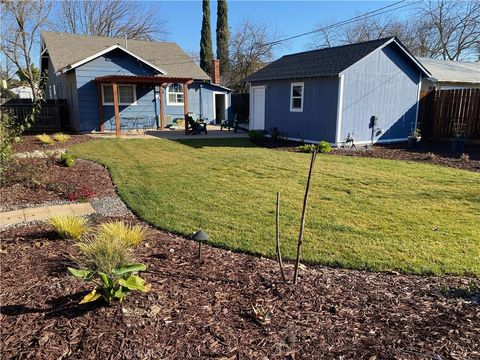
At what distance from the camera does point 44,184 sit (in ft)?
21.7

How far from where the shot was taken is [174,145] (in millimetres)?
13383

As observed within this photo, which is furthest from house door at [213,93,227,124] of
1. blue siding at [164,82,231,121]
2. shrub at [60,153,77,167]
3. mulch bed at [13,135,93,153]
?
shrub at [60,153,77,167]

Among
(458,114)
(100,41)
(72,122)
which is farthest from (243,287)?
(100,41)

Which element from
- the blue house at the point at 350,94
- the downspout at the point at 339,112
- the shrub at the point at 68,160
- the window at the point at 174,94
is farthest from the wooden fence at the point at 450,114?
the shrub at the point at 68,160

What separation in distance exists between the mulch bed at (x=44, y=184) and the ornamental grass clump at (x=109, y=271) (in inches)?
137

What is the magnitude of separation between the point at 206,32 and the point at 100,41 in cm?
1304

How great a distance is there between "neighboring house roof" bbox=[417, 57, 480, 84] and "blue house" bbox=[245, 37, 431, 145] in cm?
333

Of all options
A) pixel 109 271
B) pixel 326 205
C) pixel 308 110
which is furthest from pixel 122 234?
pixel 308 110

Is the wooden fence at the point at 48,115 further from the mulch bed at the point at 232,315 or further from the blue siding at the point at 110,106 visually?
the mulch bed at the point at 232,315

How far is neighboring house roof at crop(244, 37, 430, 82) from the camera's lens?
12969 millimetres

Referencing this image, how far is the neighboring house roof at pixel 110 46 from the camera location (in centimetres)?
1850

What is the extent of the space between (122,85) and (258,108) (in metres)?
6.90

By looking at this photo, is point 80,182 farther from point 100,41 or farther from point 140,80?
point 100,41

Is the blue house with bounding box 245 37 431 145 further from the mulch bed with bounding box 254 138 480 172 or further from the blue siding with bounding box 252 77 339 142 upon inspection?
the mulch bed with bounding box 254 138 480 172
